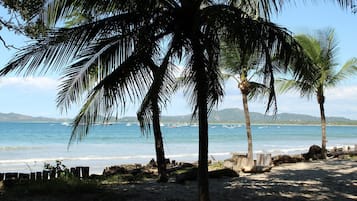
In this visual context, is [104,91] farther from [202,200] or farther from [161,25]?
[202,200]

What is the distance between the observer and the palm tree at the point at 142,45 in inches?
249

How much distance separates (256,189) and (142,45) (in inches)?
176

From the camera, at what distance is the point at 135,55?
6.48 m

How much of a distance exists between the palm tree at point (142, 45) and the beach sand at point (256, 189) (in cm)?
198

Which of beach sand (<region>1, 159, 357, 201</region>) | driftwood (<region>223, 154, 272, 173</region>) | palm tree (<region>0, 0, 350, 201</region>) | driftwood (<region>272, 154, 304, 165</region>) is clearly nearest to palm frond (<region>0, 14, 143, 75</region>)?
palm tree (<region>0, 0, 350, 201</region>)

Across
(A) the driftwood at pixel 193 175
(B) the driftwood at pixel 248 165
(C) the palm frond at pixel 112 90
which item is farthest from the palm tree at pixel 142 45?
(B) the driftwood at pixel 248 165

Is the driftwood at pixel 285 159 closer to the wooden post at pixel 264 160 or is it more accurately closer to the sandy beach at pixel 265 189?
the wooden post at pixel 264 160

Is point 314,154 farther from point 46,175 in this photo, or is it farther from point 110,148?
point 110,148

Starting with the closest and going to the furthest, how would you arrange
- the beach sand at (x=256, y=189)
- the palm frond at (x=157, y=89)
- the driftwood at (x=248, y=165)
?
the palm frond at (x=157, y=89), the beach sand at (x=256, y=189), the driftwood at (x=248, y=165)

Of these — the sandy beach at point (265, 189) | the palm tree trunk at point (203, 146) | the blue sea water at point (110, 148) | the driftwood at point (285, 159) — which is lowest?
the blue sea water at point (110, 148)

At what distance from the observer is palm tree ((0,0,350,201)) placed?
20.8 ft

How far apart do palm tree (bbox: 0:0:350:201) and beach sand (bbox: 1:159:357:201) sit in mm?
1982

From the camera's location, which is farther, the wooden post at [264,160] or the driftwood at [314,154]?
the driftwood at [314,154]

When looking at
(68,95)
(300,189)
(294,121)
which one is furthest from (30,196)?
(294,121)
